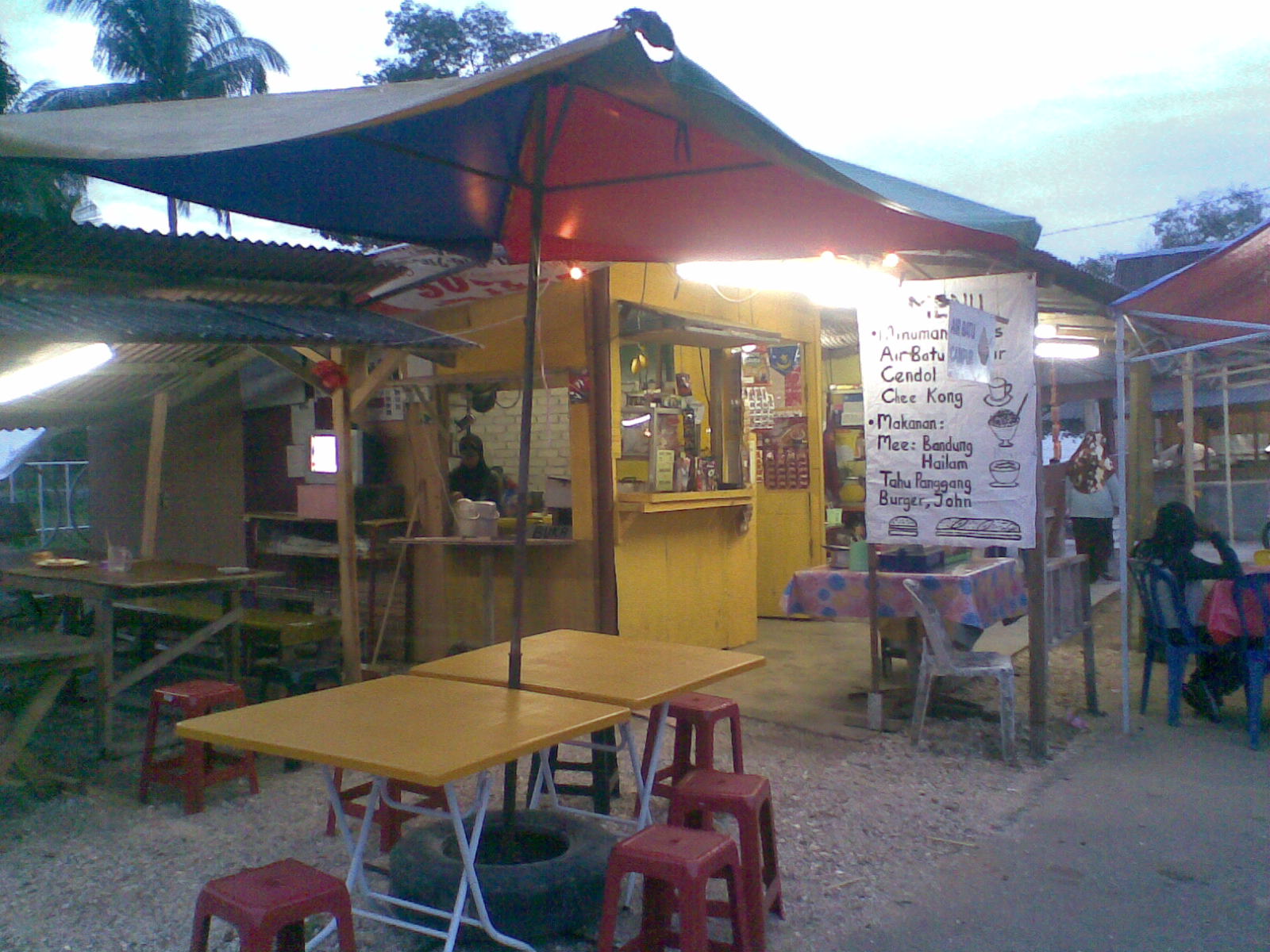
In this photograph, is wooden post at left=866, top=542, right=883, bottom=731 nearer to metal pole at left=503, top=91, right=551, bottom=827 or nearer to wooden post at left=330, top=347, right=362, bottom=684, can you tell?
metal pole at left=503, top=91, right=551, bottom=827

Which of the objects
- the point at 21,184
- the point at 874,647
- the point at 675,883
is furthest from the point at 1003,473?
the point at 21,184

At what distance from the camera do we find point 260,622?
23.5 feet

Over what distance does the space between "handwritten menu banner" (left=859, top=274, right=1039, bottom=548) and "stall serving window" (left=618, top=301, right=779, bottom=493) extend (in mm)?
2160

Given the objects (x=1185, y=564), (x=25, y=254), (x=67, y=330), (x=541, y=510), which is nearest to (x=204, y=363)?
(x=25, y=254)

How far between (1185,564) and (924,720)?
1840 millimetres

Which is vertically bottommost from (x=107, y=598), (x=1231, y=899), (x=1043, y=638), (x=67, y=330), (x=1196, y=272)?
(x=1231, y=899)

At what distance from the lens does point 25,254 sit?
583 cm

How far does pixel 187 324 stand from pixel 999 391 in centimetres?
439

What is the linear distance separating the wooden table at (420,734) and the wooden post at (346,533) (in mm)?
2898

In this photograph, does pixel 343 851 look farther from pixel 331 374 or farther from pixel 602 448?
pixel 602 448

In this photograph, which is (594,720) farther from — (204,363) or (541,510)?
(204,363)

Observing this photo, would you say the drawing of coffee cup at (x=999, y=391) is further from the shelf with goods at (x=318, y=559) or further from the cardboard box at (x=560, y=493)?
the shelf with goods at (x=318, y=559)

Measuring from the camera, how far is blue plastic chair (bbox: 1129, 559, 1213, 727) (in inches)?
244

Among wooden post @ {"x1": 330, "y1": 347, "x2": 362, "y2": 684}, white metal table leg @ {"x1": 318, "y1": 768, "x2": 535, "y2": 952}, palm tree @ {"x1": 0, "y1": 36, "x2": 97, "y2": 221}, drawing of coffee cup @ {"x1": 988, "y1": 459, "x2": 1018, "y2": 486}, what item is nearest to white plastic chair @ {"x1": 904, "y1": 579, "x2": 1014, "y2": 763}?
drawing of coffee cup @ {"x1": 988, "y1": 459, "x2": 1018, "y2": 486}
